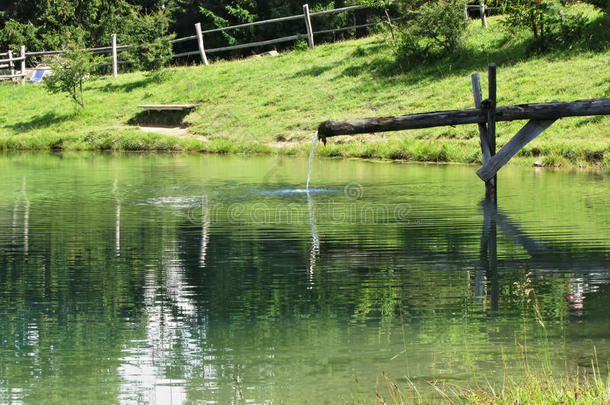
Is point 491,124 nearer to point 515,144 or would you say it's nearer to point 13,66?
point 515,144

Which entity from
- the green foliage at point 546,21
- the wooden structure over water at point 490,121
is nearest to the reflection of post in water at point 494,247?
the wooden structure over water at point 490,121

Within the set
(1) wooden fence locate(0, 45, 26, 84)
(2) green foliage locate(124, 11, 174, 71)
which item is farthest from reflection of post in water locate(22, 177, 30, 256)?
(1) wooden fence locate(0, 45, 26, 84)

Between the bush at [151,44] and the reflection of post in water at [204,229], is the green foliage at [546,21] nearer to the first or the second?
the bush at [151,44]

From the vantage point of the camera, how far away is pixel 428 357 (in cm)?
632

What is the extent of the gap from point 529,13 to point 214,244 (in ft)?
77.5

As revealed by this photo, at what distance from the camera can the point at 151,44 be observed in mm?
40781

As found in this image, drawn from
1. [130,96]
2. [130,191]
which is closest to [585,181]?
[130,191]

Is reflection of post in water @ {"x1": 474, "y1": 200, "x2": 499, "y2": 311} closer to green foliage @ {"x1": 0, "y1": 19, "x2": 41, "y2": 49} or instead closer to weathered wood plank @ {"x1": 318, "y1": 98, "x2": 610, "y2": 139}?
weathered wood plank @ {"x1": 318, "y1": 98, "x2": 610, "y2": 139}

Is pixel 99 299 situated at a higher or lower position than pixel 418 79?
lower

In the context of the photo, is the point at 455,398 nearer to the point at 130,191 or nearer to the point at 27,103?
the point at 130,191

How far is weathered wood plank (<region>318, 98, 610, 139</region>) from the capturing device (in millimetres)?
14312

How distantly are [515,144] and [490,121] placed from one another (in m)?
0.56

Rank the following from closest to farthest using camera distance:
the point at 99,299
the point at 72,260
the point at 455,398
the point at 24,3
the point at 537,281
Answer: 1. the point at 455,398
2. the point at 99,299
3. the point at 537,281
4. the point at 72,260
5. the point at 24,3

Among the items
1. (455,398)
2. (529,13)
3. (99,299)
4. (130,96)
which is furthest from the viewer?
(130,96)
